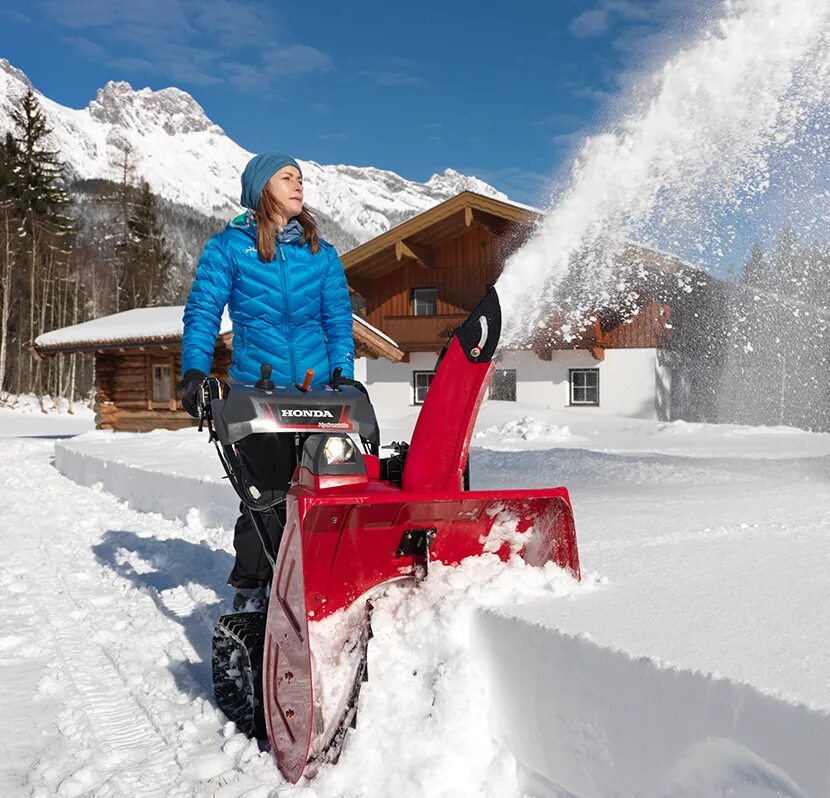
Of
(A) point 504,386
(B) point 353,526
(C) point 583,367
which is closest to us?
(B) point 353,526

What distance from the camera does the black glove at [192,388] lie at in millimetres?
2678

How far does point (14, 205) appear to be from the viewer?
43.2 metres

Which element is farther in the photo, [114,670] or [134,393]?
[134,393]

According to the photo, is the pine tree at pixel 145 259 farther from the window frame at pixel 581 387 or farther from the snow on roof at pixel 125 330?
the window frame at pixel 581 387

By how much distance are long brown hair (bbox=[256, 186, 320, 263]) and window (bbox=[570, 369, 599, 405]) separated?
2133 cm

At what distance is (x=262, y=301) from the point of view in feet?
9.48

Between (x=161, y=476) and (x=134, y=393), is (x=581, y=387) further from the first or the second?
(x=161, y=476)

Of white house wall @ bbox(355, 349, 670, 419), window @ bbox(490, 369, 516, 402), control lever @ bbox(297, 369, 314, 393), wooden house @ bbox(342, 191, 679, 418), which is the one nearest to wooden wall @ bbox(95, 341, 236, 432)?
wooden house @ bbox(342, 191, 679, 418)

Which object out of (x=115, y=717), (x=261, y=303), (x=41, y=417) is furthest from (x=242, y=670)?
(x=41, y=417)

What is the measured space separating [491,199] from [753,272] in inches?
284

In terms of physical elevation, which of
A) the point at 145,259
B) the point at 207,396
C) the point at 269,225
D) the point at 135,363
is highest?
the point at 145,259

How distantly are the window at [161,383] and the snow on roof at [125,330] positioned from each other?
116 centimetres

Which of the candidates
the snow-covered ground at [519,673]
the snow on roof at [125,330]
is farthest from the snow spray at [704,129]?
the snow on roof at [125,330]

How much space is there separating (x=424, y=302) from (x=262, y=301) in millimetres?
22391
